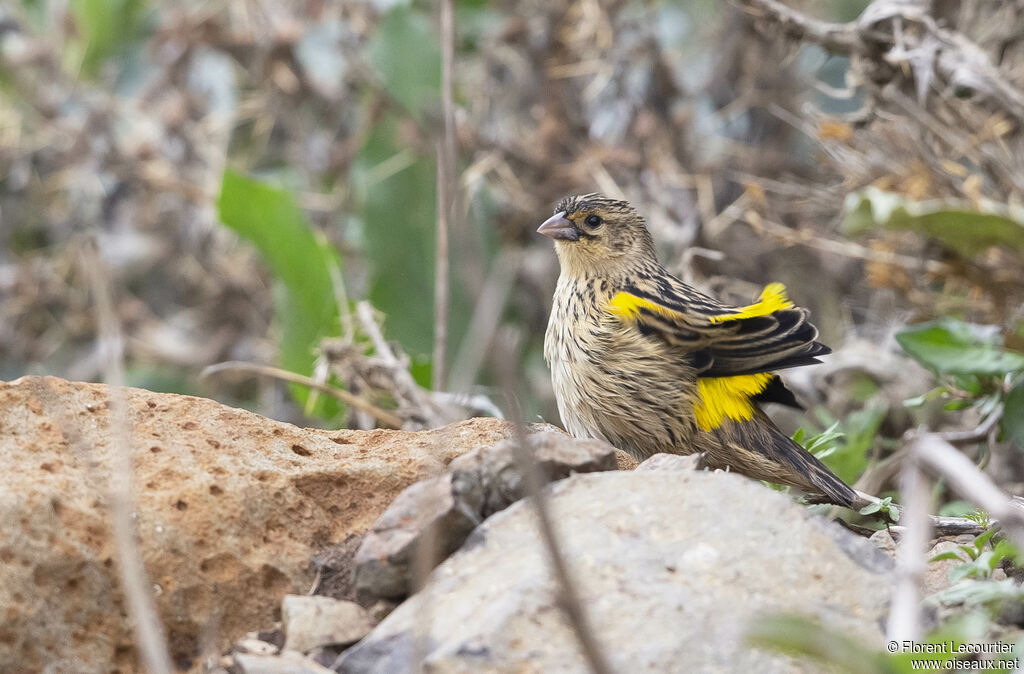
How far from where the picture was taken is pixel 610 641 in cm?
199

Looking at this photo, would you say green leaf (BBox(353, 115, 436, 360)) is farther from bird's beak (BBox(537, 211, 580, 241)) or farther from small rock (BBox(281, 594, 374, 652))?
small rock (BBox(281, 594, 374, 652))

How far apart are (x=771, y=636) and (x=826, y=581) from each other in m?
0.71

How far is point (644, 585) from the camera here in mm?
2146

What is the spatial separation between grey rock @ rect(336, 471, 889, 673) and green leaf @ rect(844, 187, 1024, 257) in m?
2.17

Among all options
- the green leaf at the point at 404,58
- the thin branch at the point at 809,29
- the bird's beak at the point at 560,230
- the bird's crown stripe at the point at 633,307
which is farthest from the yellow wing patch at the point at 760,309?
the green leaf at the point at 404,58

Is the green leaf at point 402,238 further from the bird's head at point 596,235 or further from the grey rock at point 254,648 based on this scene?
the grey rock at point 254,648

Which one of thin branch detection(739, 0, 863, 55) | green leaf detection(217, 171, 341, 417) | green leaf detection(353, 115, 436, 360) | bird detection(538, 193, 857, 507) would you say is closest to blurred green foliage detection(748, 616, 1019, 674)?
bird detection(538, 193, 857, 507)

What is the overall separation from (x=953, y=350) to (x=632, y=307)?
101cm

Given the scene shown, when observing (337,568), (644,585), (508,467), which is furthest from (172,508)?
(644,585)

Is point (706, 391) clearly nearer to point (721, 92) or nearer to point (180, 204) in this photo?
point (721, 92)

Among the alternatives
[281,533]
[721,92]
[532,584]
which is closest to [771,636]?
[532,584]

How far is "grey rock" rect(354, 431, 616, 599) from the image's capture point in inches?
90.5

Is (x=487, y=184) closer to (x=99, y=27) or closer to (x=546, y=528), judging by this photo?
(x=99, y=27)

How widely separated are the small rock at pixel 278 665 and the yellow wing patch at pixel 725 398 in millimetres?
1827
